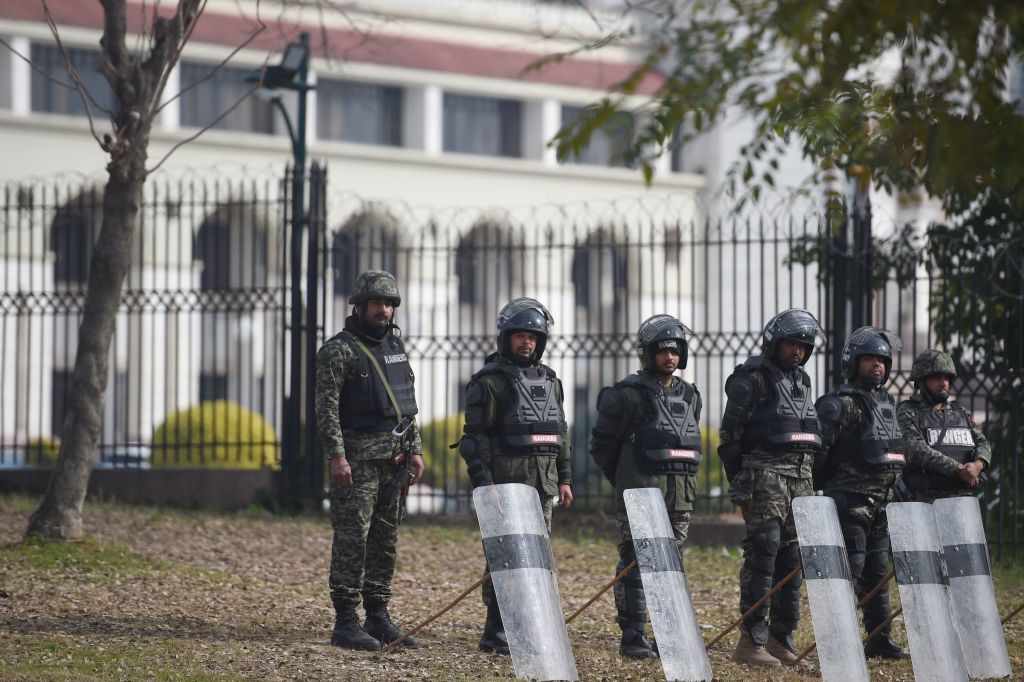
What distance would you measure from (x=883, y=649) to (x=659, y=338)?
209 centimetres

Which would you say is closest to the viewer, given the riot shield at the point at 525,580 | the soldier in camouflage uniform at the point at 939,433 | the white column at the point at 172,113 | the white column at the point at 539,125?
the riot shield at the point at 525,580

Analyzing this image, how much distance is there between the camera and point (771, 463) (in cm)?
798

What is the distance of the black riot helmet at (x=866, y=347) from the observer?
27.5 ft

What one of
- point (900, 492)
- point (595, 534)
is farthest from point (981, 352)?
point (900, 492)

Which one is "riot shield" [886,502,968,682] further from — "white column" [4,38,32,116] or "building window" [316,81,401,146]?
"building window" [316,81,401,146]

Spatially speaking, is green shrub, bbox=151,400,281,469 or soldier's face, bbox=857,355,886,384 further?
green shrub, bbox=151,400,281,469

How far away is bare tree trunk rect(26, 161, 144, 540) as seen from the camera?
413 inches

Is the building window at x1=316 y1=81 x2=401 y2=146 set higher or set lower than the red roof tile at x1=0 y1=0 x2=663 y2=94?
lower

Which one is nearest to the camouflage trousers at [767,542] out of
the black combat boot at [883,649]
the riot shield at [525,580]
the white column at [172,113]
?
the black combat boot at [883,649]

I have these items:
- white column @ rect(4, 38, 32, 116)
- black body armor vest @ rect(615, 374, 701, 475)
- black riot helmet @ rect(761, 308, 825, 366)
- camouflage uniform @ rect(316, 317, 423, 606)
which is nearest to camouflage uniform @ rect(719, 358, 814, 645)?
black riot helmet @ rect(761, 308, 825, 366)

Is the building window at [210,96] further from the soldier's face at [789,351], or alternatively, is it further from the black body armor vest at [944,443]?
the soldier's face at [789,351]

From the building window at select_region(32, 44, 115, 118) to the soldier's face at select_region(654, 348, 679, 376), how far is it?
85.9ft

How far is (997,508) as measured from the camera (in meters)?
12.9

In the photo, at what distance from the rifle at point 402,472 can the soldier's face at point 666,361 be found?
4.35 feet
